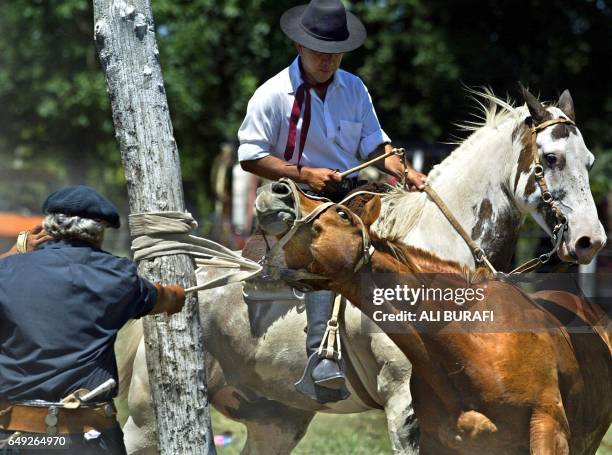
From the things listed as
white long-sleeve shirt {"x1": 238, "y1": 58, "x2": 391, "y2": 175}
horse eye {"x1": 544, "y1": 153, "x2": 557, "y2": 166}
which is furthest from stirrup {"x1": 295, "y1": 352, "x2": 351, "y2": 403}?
horse eye {"x1": 544, "y1": 153, "x2": 557, "y2": 166}

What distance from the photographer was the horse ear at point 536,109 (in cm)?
467

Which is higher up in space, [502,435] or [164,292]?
[164,292]

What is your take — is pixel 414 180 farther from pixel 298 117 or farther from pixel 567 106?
pixel 567 106

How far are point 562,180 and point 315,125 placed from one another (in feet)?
4.26

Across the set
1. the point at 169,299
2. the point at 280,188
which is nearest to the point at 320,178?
the point at 280,188

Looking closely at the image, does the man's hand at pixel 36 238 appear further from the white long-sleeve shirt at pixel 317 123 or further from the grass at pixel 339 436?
the grass at pixel 339 436

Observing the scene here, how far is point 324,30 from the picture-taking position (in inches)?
198

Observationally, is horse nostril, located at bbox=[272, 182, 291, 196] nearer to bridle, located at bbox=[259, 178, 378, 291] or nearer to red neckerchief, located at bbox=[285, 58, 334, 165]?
bridle, located at bbox=[259, 178, 378, 291]

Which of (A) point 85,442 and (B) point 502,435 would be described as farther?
(B) point 502,435

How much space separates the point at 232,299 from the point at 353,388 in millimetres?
838

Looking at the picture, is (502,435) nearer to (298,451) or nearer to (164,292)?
(164,292)

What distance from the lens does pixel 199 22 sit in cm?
1853

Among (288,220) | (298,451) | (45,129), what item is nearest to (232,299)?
(288,220)

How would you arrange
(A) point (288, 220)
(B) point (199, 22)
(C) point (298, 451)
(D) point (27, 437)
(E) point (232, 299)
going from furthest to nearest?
(B) point (199, 22) → (C) point (298, 451) → (E) point (232, 299) → (A) point (288, 220) → (D) point (27, 437)
